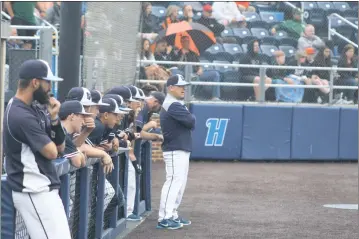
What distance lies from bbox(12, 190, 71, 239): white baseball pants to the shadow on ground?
12.3ft

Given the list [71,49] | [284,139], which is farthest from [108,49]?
[284,139]

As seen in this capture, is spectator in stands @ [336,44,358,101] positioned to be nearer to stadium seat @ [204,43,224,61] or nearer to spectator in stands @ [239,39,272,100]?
spectator in stands @ [239,39,272,100]

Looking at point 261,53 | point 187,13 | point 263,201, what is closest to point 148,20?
point 187,13

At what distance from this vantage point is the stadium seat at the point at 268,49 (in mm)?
18245

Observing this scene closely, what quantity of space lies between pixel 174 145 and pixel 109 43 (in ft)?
12.9

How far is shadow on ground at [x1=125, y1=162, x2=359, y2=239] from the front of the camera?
32.2 feet

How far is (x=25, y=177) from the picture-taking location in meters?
5.60

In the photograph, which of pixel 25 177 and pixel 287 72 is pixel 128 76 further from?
pixel 25 177

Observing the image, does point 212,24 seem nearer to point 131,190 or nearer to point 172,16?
point 172,16

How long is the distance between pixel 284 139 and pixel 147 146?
22.4ft

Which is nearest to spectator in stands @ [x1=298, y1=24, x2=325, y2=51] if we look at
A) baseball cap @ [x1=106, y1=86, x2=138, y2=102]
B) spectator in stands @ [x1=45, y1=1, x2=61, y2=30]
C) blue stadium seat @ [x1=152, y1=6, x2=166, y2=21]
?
blue stadium seat @ [x1=152, y1=6, x2=166, y2=21]

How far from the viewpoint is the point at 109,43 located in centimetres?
1368

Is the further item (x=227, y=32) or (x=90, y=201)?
(x=227, y=32)

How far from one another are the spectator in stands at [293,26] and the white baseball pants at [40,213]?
13970 millimetres
